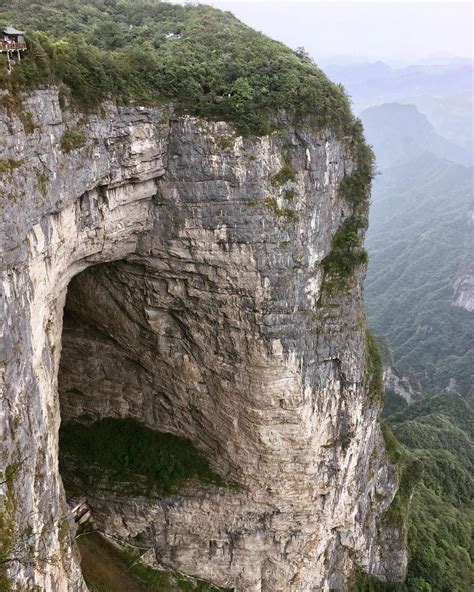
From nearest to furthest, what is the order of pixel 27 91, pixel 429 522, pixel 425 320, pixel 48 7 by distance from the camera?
pixel 27 91 → pixel 48 7 → pixel 429 522 → pixel 425 320

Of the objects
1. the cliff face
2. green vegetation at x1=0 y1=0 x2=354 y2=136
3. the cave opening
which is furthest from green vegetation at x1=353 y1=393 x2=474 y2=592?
green vegetation at x1=0 y1=0 x2=354 y2=136

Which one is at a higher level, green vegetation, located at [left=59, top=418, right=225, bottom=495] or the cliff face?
the cliff face

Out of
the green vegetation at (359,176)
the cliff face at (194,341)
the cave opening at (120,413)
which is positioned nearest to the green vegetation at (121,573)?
the cave opening at (120,413)

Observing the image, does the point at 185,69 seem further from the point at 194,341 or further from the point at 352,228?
the point at 194,341

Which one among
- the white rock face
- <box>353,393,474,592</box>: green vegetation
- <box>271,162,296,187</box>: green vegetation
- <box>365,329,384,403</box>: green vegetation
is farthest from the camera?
the white rock face

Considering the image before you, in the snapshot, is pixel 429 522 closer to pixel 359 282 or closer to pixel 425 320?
pixel 359 282

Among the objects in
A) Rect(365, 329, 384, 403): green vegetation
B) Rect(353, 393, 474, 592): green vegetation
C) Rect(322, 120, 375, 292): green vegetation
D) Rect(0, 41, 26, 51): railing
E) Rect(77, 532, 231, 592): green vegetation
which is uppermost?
Rect(0, 41, 26, 51): railing

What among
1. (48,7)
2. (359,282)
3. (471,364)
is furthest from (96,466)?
(471,364)

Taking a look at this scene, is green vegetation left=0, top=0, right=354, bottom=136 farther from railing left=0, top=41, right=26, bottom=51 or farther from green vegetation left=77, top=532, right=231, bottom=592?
green vegetation left=77, top=532, right=231, bottom=592
